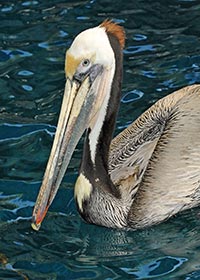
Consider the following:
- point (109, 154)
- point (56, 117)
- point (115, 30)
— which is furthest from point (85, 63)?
point (56, 117)

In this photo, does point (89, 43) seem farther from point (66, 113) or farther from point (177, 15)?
point (177, 15)

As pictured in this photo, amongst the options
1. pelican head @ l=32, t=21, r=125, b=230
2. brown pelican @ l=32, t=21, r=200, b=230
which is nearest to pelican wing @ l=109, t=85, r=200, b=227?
brown pelican @ l=32, t=21, r=200, b=230

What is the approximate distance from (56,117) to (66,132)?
1.50 m

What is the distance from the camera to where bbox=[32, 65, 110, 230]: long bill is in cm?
592

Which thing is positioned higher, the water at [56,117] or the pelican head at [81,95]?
the pelican head at [81,95]

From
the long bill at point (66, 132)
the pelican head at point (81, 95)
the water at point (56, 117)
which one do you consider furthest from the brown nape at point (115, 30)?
the water at point (56, 117)

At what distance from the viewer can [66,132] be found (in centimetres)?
597

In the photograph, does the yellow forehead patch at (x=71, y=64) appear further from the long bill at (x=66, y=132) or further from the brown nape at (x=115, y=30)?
the brown nape at (x=115, y=30)

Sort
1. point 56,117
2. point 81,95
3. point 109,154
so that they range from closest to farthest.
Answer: point 81,95 < point 109,154 < point 56,117

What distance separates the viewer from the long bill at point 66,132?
5.92 metres

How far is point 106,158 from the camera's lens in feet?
20.7

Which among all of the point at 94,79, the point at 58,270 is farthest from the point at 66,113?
the point at 58,270

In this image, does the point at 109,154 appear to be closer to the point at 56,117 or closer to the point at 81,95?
the point at 81,95

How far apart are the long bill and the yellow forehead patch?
0.19 feet
